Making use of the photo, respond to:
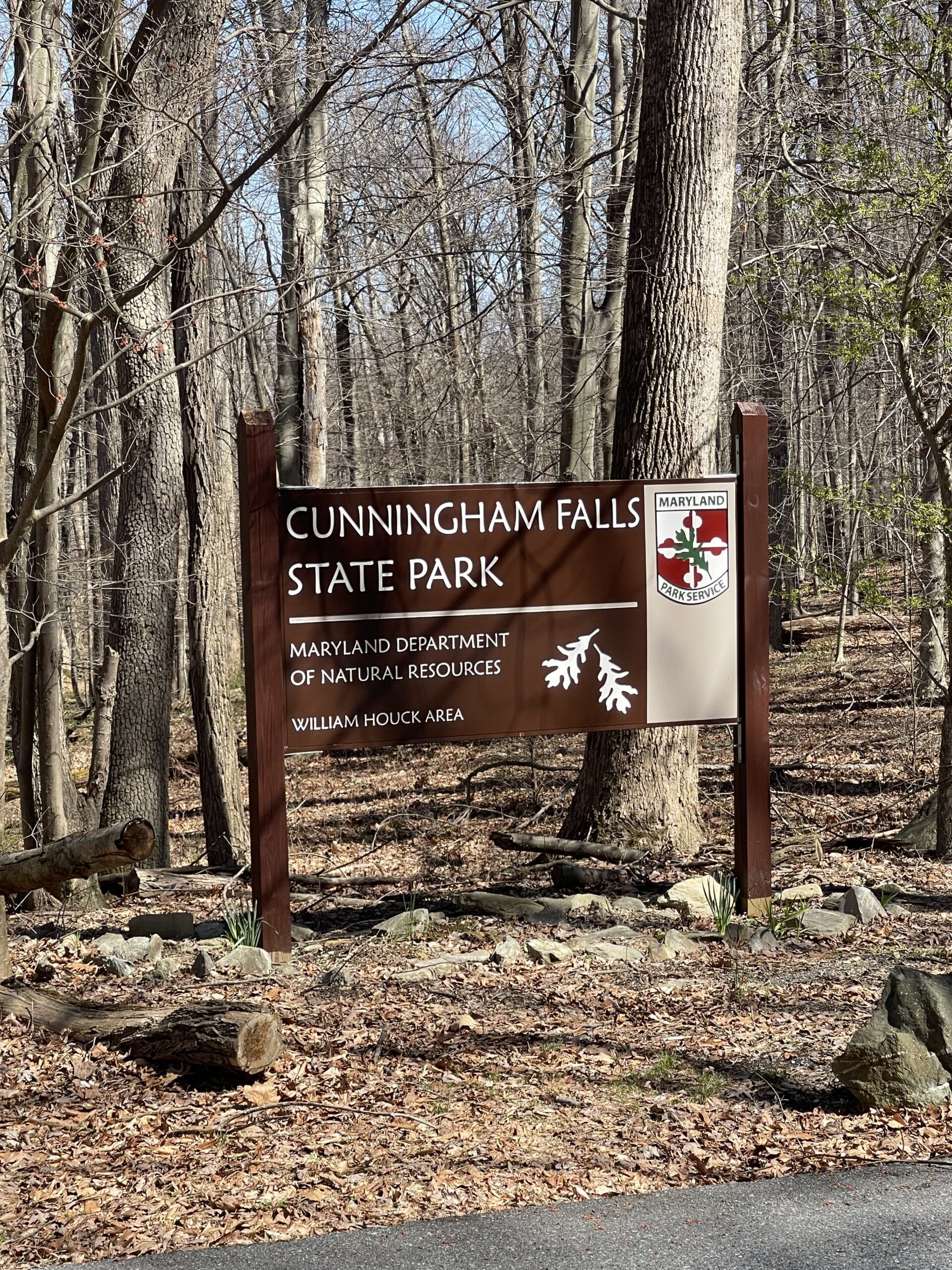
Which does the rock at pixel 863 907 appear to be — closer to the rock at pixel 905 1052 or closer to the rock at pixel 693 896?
the rock at pixel 693 896

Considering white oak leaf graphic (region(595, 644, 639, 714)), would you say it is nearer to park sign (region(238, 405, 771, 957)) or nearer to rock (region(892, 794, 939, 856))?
park sign (region(238, 405, 771, 957))

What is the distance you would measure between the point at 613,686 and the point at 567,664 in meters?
0.30

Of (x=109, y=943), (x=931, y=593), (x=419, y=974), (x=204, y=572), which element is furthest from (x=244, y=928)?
(x=931, y=593)

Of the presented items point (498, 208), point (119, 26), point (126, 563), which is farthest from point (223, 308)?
point (119, 26)

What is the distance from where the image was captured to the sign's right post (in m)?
6.77

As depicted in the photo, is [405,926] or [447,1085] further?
[405,926]

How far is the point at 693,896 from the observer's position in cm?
705

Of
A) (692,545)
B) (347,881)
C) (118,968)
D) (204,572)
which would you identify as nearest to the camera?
(118,968)

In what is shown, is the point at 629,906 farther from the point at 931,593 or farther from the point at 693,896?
the point at 931,593

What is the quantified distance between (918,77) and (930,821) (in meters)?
5.09

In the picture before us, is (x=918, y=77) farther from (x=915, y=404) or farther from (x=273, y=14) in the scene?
(x=273, y=14)

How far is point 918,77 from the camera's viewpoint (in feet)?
26.8

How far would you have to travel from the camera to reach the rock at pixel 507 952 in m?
6.11

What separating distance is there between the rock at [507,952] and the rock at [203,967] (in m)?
1.40
